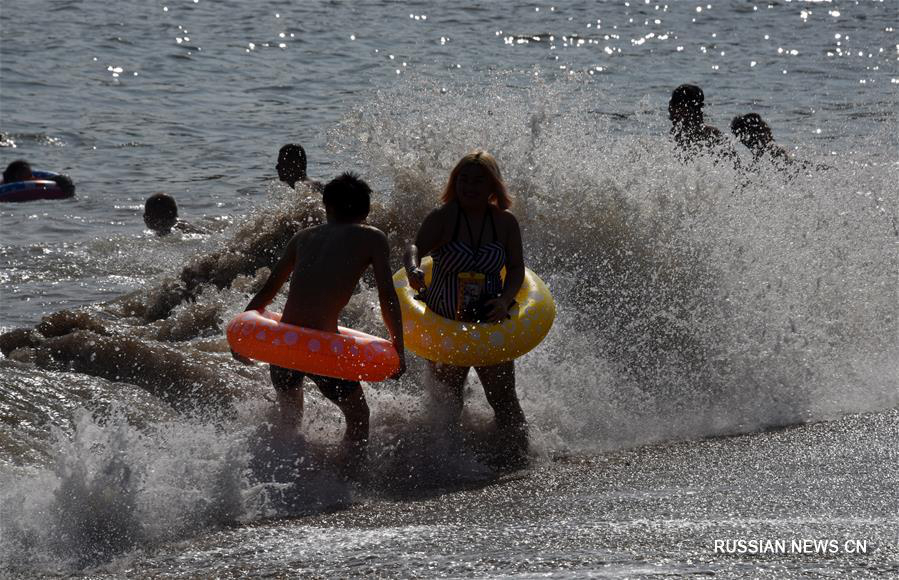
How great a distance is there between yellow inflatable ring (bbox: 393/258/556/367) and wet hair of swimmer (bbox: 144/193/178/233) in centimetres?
662

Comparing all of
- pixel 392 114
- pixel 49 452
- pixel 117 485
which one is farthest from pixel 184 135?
pixel 117 485

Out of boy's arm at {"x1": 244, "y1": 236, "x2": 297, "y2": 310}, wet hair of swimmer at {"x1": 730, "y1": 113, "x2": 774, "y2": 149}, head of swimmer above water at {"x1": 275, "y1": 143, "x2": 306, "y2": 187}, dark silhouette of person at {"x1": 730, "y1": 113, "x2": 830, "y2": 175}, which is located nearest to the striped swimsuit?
boy's arm at {"x1": 244, "y1": 236, "x2": 297, "y2": 310}

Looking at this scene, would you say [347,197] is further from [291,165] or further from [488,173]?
[291,165]

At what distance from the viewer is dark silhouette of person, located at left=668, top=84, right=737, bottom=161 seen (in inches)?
388

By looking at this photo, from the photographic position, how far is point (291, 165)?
440 inches

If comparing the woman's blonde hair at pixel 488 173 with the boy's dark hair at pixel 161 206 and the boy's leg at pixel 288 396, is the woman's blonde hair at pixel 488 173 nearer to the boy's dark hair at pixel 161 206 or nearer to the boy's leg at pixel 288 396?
the boy's leg at pixel 288 396

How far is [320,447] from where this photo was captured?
19.6ft

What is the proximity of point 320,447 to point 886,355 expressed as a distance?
4009 millimetres

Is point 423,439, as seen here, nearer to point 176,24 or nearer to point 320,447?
point 320,447

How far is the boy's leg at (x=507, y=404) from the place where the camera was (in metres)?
6.34

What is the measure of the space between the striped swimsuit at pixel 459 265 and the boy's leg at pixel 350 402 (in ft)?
2.40

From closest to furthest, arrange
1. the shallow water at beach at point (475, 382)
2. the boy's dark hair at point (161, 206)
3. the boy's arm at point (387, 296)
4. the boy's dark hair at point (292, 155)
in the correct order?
the shallow water at beach at point (475, 382) < the boy's arm at point (387, 296) < the boy's dark hair at point (292, 155) < the boy's dark hair at point (161, 206)

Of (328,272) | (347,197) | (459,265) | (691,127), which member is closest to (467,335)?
(459,265)

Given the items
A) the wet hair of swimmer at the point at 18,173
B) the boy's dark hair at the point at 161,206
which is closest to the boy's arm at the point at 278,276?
the boy's dark hair at the point at 161,206
